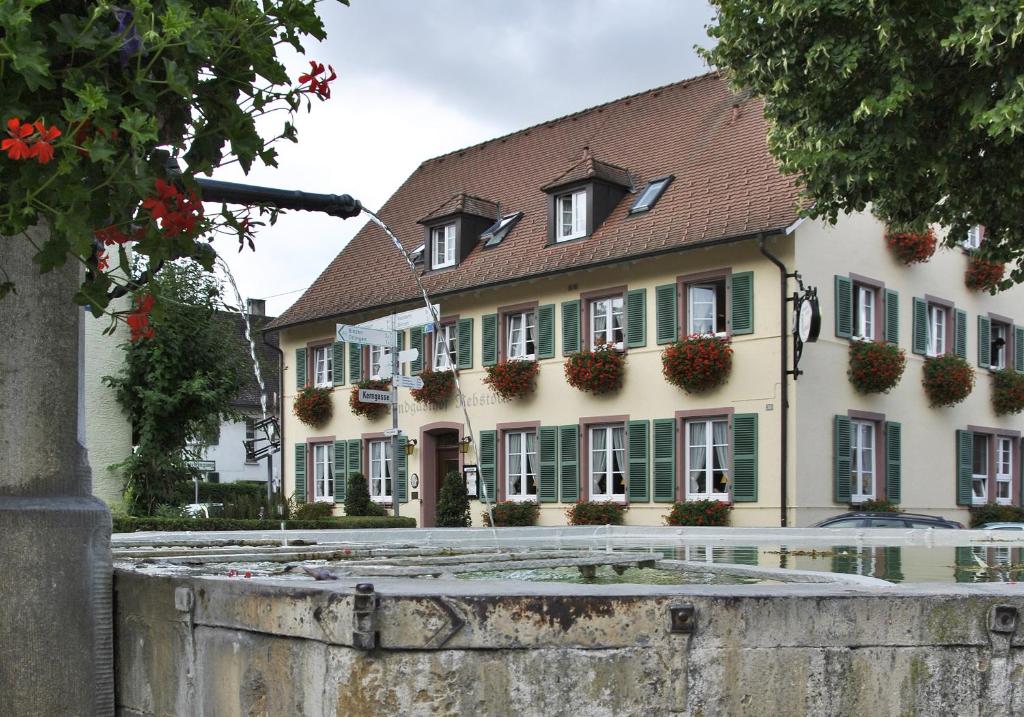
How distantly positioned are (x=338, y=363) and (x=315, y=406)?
4.08ft

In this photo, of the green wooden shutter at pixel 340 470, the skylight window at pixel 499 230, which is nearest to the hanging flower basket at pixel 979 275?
Answer: the skylight window at pixel 499 230

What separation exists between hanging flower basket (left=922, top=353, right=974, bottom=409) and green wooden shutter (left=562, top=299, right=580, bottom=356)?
688 cm

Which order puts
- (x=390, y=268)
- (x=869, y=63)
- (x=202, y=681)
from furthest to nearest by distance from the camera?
(x=390, y=268) → (x=869, y=63) → (x=202, y=681)

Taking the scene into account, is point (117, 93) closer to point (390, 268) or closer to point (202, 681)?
point (202, 681)

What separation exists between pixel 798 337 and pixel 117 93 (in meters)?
18.6

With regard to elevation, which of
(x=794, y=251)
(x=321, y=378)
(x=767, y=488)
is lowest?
(x=767, y=488)

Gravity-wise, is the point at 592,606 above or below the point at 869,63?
below

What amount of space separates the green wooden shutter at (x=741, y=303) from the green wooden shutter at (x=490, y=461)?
257 inches

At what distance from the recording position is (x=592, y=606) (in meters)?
3.20

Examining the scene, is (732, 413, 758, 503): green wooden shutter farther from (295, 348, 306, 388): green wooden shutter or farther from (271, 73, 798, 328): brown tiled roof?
(295, 348, 306, 388): green wooden shutter

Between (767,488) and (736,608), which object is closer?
(736,608)

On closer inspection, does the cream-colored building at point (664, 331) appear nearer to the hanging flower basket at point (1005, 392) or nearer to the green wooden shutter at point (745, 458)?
the green wooden shutter at point (745, 458)

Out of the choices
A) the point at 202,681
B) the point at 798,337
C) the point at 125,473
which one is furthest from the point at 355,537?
the point at 798,337

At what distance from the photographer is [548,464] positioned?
990 inches
